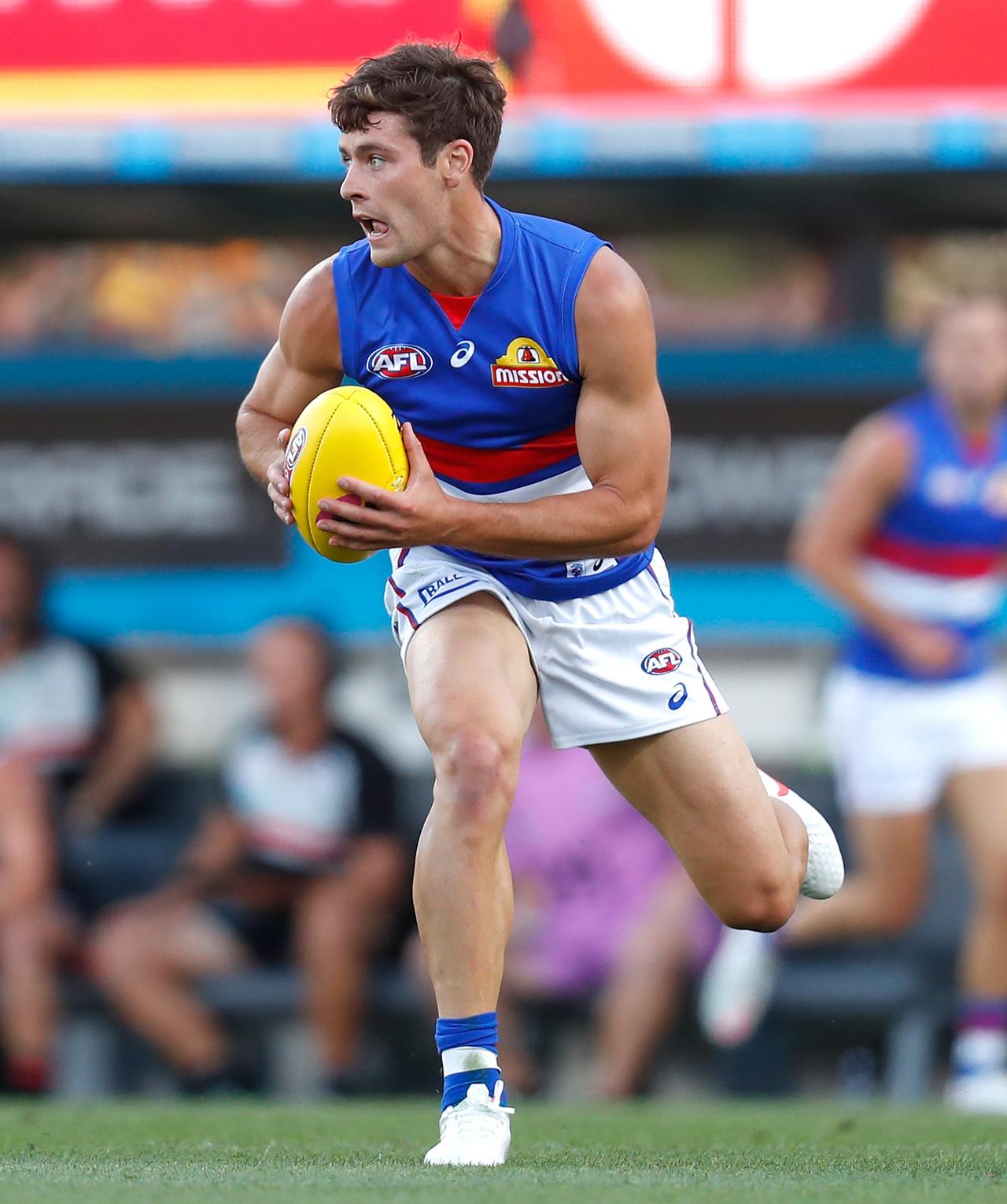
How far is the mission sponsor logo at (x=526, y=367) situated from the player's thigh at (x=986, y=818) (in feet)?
9.89

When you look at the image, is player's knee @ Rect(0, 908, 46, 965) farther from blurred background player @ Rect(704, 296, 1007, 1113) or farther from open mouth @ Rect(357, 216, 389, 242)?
open mouth @ Rect(357, 216, 389, 242)

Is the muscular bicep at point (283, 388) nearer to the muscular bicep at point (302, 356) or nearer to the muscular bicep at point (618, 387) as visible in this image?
the muscular bicep at point (302, 356)

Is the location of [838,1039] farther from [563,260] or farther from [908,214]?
[563,260]

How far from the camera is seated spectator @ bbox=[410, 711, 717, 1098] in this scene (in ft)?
24.5

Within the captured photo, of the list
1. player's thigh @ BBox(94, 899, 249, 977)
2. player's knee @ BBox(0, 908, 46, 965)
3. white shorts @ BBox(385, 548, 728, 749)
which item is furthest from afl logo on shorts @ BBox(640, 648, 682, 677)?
player's knee @ BBox(0, 908, 46, 965)

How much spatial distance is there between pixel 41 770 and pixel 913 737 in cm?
328

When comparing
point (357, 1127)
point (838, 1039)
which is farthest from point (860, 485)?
point (357, 1127)

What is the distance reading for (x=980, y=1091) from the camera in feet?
22.0

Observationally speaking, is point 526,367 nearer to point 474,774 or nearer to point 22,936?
point 474,774

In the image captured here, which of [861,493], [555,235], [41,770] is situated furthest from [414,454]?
[41,770]

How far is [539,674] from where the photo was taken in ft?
15.0

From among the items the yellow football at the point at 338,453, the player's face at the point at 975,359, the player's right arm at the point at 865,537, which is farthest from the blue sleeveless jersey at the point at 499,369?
the player's face at the point at 975,359

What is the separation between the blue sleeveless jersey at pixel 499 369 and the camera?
14.3ft

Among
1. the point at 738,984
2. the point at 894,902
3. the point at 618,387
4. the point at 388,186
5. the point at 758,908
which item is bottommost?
the point at 738,984
